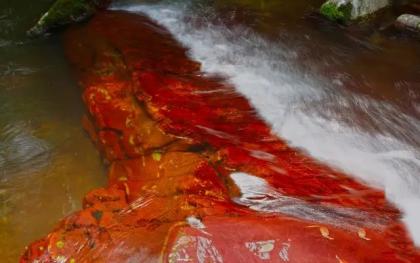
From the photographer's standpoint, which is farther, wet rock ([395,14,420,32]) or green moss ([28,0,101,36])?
green moss ([28,0,101,36])

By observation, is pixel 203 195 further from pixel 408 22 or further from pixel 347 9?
pixel 408 22

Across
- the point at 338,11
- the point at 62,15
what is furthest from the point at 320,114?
the point at 62,15

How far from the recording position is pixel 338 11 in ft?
26.8

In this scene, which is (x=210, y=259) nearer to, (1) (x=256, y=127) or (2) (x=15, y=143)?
(1) (x=256, y=127)

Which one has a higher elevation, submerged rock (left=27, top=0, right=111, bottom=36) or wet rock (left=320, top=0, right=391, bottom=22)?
wet rock (left=320, top=0, right=391, bottom=22)

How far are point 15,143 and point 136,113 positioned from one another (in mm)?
1925

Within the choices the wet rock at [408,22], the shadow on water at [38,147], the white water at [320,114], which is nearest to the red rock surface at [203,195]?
the white water at [320,114]

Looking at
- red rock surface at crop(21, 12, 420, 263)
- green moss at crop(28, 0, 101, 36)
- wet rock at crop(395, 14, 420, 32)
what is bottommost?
red rock surface at crop(21, 12, 420, 263)

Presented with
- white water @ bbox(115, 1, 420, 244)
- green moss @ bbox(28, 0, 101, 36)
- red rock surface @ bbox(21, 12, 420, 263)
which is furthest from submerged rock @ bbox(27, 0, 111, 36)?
red rock surface @ bbox(21, 12, 420, 263)

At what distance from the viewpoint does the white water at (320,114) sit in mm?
4246

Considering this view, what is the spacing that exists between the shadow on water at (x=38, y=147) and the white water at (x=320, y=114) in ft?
7.88

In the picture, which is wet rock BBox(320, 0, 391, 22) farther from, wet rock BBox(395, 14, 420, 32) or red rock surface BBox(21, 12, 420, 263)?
red rock surface BBox(21, 12, 420, 263)

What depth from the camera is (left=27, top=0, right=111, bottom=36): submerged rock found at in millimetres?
8539

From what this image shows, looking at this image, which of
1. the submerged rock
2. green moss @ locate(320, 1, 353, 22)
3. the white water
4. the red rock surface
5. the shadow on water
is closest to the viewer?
the red rock surface
